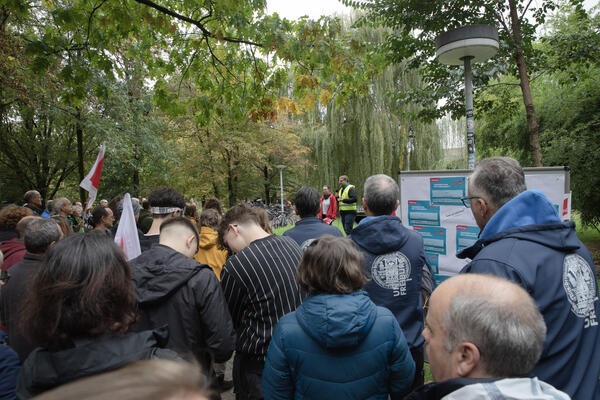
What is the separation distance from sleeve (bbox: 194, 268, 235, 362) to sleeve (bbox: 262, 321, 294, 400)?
21.2 inches

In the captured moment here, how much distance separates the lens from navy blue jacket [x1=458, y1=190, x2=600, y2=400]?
1.43 m

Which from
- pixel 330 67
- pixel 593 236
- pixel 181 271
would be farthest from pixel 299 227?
pixel 593 236

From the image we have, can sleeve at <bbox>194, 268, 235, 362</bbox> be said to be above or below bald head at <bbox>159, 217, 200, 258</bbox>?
below

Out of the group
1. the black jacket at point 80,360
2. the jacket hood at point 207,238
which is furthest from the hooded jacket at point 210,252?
the black jacket at point 80,360

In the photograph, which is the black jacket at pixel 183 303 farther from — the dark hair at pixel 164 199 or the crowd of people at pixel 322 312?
the dark hair at pixel 164 199

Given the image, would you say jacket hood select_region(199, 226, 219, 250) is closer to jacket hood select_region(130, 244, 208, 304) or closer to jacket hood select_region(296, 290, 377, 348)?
jacket hood select_region(130, 244, 208, 304)

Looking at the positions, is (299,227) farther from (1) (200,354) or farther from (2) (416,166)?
(2) (416,166)

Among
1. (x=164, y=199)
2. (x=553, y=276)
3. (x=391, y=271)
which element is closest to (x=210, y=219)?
(x=164, y=199)

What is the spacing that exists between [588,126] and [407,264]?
8151 mm

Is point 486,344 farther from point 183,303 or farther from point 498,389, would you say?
point 183,303

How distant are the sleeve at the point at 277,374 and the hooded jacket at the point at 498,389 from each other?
879mm

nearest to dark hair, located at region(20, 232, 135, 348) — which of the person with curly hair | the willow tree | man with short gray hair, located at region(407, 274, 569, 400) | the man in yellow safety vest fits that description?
the person with curly hair

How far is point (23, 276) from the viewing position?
2.46m

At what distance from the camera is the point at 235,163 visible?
21125 millimetres
